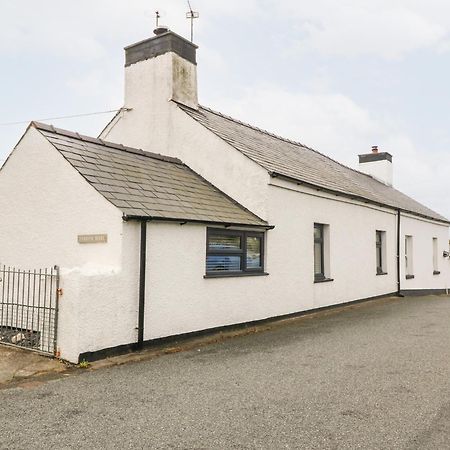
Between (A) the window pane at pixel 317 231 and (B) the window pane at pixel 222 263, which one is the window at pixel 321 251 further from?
(B) the window pane at pixel 222 263

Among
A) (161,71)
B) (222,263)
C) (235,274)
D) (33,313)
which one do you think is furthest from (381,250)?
(33,313)

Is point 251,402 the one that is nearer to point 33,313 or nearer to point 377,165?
point 33,313

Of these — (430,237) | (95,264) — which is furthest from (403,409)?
(430,237)

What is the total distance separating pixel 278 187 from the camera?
35.4ft

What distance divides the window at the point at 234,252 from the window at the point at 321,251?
3.04 metres

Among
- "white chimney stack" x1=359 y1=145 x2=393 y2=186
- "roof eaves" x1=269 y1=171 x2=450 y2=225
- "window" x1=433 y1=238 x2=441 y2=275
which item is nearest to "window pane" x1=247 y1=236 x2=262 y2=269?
"roof eaves" x1=269 y1=171 x2=450 y2=225

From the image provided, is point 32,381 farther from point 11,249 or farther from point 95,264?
point 11,249

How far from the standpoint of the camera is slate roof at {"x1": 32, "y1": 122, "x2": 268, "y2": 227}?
773 cm

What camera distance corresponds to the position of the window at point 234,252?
9055mm

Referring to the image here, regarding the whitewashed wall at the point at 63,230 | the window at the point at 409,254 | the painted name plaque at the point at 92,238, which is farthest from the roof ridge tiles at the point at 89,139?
the window at the point at 409,254

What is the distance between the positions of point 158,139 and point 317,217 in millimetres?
5021

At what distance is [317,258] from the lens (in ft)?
42.1

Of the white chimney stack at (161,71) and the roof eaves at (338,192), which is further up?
the white chimney stack at (161,71)

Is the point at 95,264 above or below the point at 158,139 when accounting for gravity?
below
